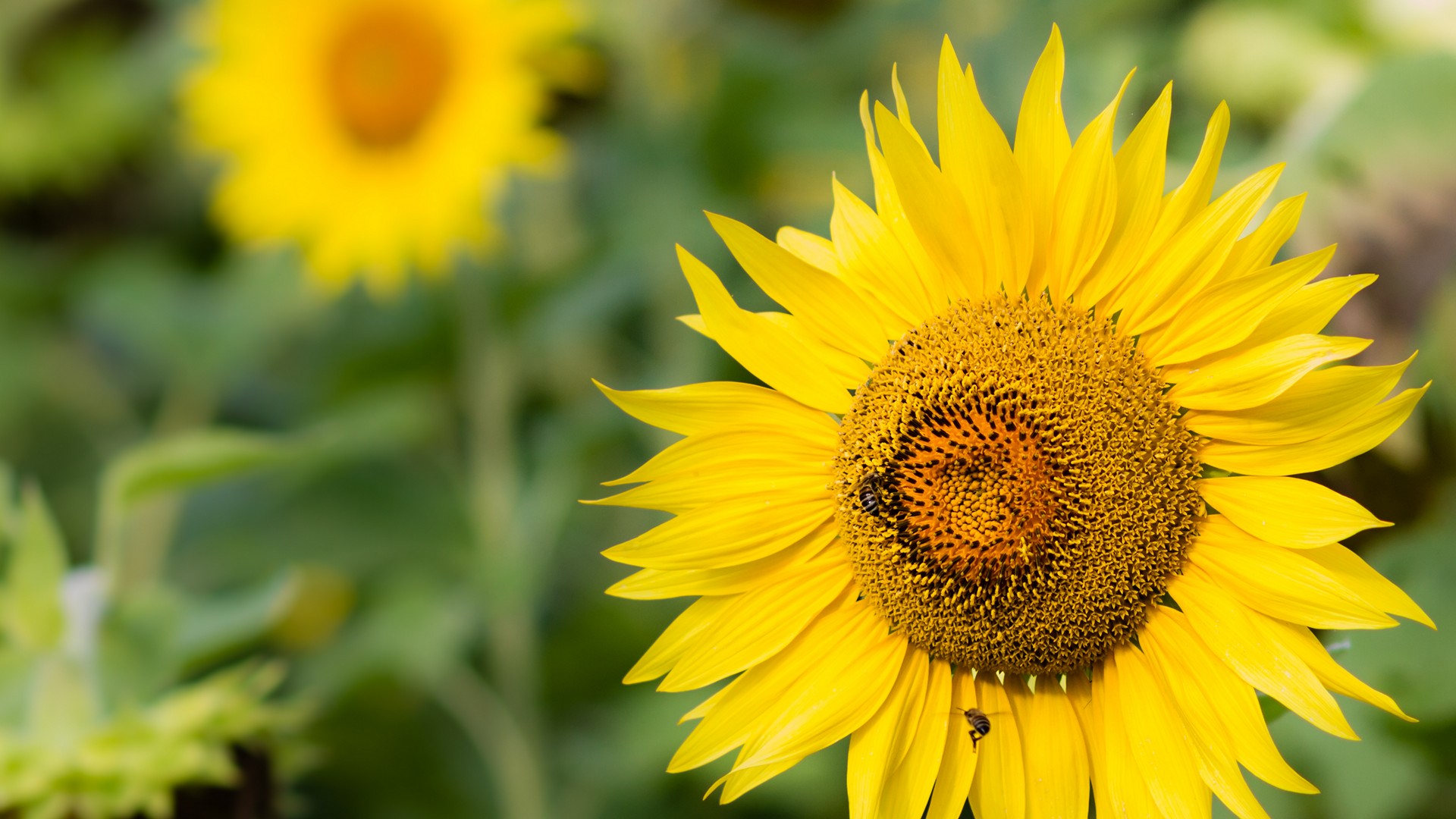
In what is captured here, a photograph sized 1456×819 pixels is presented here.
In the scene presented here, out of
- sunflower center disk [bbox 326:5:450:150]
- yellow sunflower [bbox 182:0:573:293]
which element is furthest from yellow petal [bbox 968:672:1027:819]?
sunflower center disk [bbox 326:5:450:150]

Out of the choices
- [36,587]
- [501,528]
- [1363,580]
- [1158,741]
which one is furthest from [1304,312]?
[501,528]

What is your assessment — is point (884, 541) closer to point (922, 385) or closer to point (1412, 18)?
point (922, 385)

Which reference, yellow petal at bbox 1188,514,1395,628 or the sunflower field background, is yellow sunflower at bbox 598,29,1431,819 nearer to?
yellow petal at bbox 1188,514,1395,628

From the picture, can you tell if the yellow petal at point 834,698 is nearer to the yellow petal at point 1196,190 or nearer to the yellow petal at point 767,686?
the yellow petal at point 767,686

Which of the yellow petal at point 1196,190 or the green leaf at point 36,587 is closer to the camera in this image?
the yellow petal at point 1196,190

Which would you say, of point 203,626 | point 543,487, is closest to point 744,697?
point 203,626

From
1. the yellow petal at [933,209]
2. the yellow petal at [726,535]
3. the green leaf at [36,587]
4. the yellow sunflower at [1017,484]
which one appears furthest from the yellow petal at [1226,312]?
the green leaf at [36,587]

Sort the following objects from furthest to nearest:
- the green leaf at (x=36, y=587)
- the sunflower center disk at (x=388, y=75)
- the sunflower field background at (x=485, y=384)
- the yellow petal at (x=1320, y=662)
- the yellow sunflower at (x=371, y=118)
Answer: the sunflower center disk at (x=388, y=75) → the yellow sunflower at (x=371, y=118) → the green leaf at (x=36, y=587) → the sunflower field background at (x=485, y=384) → the yellow petal at (x=1320, y=662)
